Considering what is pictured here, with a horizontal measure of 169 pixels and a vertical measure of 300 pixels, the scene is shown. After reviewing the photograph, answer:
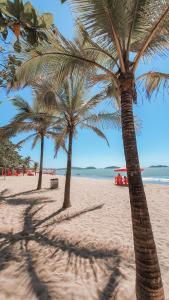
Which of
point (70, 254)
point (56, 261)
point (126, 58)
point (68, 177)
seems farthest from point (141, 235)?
point (68, 177)

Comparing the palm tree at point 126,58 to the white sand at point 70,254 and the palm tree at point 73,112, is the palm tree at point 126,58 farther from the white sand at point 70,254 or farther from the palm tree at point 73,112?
the palm tree at point 73,112

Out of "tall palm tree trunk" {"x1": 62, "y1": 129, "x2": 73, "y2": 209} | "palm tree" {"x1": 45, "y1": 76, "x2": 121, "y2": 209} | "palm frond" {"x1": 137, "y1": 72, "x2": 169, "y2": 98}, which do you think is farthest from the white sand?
"palm frond" {"x1": 137, "y1": 72, "x2": 169, "y2": 98}

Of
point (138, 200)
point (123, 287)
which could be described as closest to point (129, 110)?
point (138, 200)

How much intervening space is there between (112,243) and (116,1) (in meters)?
4.89

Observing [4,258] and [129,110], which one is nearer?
[129,110]

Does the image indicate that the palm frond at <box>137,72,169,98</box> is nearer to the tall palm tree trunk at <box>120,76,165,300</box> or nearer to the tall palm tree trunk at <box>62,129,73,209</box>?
the tall palm tree trunk at <box>120,76,165,300</box>

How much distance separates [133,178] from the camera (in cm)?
309

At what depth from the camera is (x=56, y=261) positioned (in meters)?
4.43

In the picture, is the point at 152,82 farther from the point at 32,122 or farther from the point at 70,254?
the point at 32,122

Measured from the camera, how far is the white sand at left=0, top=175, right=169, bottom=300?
135 inches

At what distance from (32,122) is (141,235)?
9.95 meters

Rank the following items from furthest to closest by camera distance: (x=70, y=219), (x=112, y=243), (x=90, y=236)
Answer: (x=70, y=219) < (x=90, y=236) < (x=112, y=243)

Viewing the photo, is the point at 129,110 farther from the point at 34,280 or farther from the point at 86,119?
the point at 86,119

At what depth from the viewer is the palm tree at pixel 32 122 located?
9.86 metres
